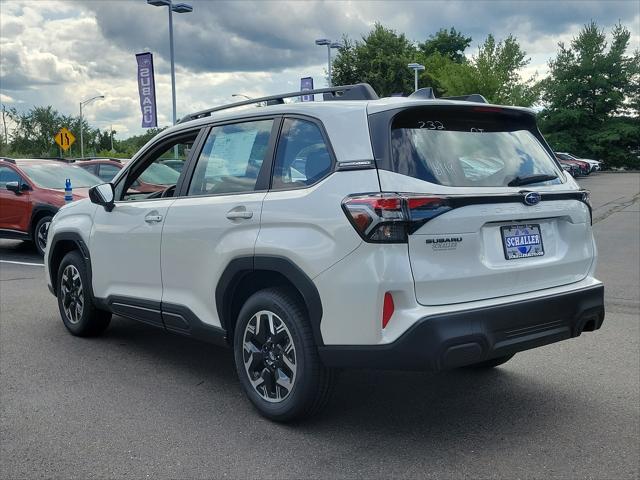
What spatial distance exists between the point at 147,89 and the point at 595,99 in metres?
42.8

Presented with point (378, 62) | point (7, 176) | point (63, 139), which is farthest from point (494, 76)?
point (7, 176)

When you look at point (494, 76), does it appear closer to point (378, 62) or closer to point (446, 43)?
point (378, 62)

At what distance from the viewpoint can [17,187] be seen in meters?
11.7

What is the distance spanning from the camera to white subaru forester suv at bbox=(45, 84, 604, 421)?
3377mm

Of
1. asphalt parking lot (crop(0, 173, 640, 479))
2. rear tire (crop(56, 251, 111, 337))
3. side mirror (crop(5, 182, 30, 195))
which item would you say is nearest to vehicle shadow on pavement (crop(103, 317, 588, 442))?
asphalt parking lot (crop(0, 173, 640, 479))

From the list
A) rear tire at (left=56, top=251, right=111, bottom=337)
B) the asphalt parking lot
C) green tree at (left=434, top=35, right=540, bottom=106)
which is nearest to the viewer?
the asphalt parking lot

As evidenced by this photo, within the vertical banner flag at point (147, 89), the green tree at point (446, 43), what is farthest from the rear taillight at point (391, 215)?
the green tree at point (446, 43)

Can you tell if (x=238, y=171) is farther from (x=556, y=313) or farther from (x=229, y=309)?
(x=556, y=313)

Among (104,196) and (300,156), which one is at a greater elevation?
(300,156)

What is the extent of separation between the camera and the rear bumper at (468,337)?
131 inches

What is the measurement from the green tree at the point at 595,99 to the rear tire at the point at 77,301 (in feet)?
179

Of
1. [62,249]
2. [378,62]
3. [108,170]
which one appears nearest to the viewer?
[62,249]

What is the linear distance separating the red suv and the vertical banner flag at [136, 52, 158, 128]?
48.1 ft

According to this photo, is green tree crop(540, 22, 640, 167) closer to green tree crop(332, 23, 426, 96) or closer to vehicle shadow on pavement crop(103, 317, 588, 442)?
green tree crop(332, 23, 426, 96)
